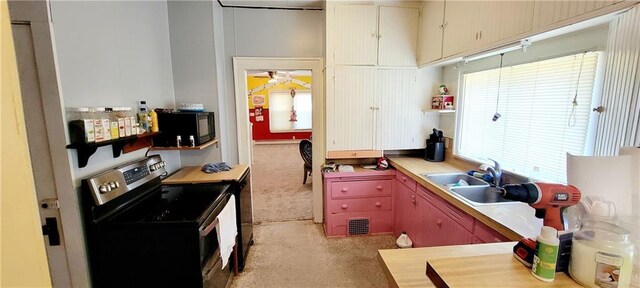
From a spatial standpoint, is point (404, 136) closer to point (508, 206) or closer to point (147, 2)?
point (508, 206)

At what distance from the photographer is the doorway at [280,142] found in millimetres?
3933

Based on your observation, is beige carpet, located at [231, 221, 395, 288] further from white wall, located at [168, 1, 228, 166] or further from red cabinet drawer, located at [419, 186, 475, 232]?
white wall, located at [168, 1, 228, 166]

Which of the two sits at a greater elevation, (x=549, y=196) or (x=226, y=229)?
(x=549, y=196)

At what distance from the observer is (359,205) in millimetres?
2988

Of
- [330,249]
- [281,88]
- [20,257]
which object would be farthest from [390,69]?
[281,88]

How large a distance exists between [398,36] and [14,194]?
3008 millimetres

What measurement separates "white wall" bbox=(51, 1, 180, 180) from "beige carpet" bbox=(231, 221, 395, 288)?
1.34 meters

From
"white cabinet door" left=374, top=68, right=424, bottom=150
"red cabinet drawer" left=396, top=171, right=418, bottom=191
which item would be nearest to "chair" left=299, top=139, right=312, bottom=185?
"white cabinet door" left=374, top=68, right=424, bottom=150

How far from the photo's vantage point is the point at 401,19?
2838 mm

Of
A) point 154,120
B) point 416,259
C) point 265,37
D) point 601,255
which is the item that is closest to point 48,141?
point 154,120

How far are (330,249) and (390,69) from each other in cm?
199

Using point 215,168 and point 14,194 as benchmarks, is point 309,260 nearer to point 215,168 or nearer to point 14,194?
point 215,168

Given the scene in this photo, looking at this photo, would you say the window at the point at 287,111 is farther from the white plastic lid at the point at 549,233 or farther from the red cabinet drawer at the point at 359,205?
the white plastic lid at the point at 549,233

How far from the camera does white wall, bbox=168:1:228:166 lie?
2.67m
